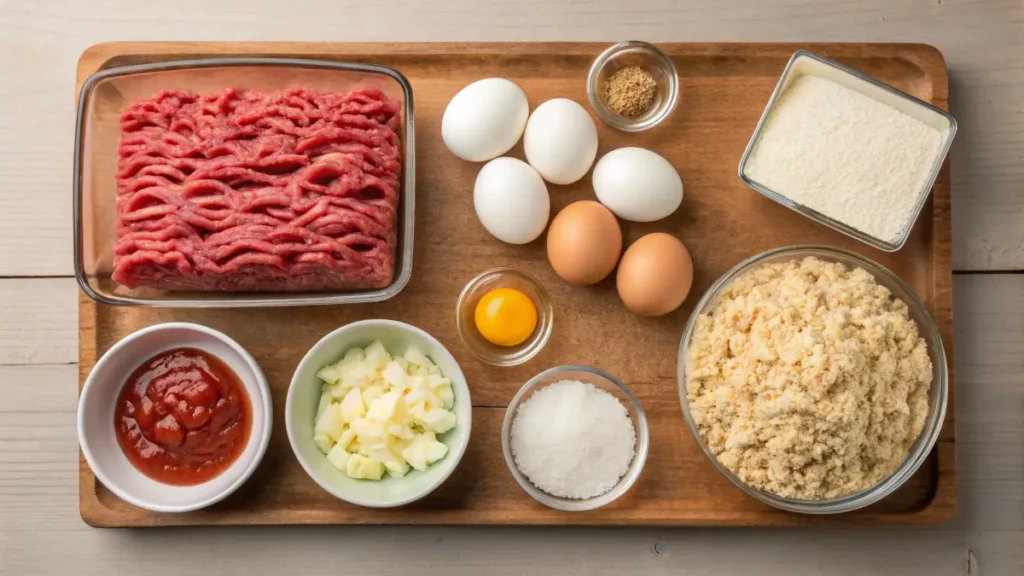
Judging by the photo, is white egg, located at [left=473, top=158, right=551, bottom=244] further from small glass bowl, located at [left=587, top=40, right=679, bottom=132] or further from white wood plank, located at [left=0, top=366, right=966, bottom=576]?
white wood plank, located at [left=0, top=366, right=966, bottom=576]

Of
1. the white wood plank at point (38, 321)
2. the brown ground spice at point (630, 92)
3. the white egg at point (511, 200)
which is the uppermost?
the brown ground spice at point (630, 92)

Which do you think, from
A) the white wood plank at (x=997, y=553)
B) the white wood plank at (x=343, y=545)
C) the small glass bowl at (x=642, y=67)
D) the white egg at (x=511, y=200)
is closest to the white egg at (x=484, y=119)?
the white egg at (x=511, y=200)

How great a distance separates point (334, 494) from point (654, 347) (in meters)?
0.76

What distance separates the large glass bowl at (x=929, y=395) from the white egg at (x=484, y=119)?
556mm

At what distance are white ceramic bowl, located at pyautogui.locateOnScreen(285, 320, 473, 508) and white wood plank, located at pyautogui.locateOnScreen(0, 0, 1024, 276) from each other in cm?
69

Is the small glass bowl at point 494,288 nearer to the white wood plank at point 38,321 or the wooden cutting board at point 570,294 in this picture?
the wooden cutting board at point 570,294

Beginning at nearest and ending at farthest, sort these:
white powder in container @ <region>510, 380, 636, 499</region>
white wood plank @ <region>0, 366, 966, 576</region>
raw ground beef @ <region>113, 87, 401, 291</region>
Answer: raw ground beef @ <region>113, 87, 401, 291</region>
white powder in container @ <region>510, 380, 636, 499</region>
white wood plank @ <region>0, 366, 966, 576</region>

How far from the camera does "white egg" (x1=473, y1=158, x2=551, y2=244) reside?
5.34ft

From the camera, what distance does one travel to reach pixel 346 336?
1643 millimetres

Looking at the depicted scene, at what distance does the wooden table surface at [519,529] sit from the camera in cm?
176

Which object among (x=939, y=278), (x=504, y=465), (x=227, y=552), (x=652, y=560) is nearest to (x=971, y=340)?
(x=939, y=278)

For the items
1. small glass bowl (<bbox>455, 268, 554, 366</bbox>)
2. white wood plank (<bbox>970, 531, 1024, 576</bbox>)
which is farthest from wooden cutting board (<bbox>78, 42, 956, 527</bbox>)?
white wood plank (<bbox>970, 531, 1024, 576</bbox>)

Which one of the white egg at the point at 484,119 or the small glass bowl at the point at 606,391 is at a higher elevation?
the white egg at the point at 484,119

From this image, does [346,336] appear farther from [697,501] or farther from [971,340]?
[971,340]
